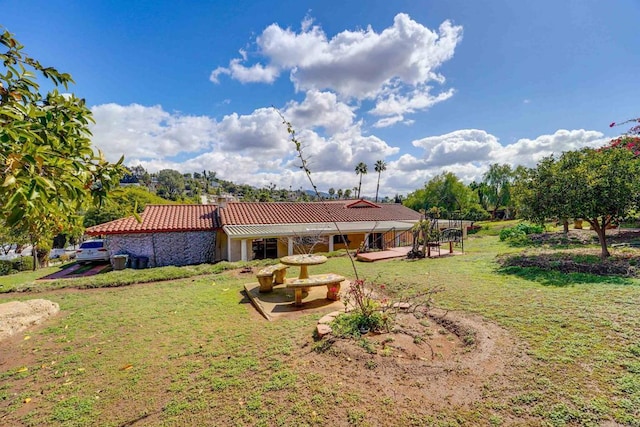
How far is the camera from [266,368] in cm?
490

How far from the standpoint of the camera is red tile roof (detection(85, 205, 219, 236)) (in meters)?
18.2

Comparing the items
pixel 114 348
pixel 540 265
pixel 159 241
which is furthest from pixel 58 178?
pixel 159 241

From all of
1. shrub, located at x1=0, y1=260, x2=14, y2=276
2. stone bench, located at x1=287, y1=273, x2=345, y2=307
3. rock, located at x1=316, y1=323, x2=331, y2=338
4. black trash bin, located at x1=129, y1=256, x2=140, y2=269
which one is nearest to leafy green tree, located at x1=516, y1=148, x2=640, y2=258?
stone bench, located at x1=287, y1=273, x2=345, y2=307

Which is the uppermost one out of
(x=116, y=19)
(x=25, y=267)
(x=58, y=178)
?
(x=116, y=19)

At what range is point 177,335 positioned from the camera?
260 inches

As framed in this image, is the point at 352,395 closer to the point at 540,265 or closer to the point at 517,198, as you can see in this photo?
the point at 540,265

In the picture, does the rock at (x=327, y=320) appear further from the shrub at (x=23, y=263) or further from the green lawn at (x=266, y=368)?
the shrub at (x=23, y=263)

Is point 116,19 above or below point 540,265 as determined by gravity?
above

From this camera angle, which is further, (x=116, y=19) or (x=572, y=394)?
(x=116, y=19)

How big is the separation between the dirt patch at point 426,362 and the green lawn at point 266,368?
0.60 ft

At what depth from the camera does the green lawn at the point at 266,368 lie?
366 centimetres

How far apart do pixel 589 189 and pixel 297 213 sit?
65.4ft

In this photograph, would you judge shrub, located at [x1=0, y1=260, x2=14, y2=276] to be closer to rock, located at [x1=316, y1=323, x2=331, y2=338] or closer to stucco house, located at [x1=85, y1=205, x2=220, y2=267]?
stucco house, located at [x1=85, y1=205, x2=220, y2=267]

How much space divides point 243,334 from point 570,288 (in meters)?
9.40
